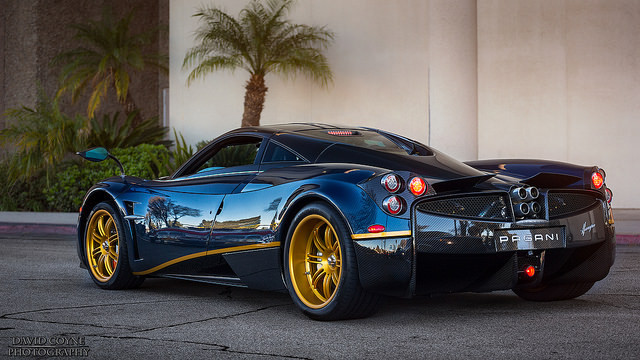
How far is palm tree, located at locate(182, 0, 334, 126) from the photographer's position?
1897 centimetres

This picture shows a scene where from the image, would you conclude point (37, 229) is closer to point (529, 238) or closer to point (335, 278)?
point (335, 278)

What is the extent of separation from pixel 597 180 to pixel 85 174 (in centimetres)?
1456

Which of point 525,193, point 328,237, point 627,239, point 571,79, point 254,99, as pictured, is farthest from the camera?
point 254,99

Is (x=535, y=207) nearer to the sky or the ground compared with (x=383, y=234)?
nearer to the sky

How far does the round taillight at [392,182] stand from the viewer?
4945 millimetres

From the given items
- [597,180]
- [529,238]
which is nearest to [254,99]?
[597,180]

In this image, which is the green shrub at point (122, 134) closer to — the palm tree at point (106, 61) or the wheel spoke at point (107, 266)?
the palm tree at point (106, 61)

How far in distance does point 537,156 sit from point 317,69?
17.0 ft

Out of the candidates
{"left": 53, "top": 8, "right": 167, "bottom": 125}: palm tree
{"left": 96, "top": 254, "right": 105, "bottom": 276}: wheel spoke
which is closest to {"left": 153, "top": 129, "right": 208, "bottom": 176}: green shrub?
{"left": 53, "top": 8, "right": 167, "bottom": 125}: palm tree

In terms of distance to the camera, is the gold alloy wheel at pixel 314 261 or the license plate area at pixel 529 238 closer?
the license plate area at pixel 529 238

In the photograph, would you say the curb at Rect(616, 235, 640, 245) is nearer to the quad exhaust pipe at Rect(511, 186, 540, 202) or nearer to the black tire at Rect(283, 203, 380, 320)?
the quad exhaust pipe at Rect(511, 186, 540, 202)

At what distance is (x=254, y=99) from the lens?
19578mm

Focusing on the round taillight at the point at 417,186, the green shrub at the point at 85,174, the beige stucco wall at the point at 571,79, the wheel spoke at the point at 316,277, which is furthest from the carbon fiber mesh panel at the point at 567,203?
the green shrub at the point at 85,174

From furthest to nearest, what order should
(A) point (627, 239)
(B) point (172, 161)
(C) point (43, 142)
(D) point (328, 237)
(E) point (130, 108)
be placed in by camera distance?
1. (E) point (130, 108)
2. (B) point (172, 161)
3. (C) point (43, 142)
4. (A) point (627, 239)
5. (D) point (328, 237)
